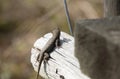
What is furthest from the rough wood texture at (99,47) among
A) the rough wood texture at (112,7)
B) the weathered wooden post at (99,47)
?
the rough wood texture at (112,7)

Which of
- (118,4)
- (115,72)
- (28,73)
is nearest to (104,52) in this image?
(115,72)

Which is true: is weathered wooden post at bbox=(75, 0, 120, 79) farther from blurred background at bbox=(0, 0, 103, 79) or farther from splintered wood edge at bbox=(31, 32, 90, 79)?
blurred background at bbox=(0, 0, 103, 79)

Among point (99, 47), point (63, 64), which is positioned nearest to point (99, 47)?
point (99, 47)

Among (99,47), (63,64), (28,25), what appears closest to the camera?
(99,47)

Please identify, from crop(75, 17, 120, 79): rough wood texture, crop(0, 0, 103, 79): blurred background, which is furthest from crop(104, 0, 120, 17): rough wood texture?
crop(0, 0, 103, 79): blurred background

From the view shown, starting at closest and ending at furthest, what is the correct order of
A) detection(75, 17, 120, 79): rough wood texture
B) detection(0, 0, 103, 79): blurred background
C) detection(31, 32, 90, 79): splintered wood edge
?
1. detection(75, 17, 120, 79): rough wood texture
2. detection(31, 32, 90, 79): splintered wood edge
3. detection(0, 0, 103, 79): blurred background

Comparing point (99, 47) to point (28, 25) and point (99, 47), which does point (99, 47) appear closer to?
point (99, 47)

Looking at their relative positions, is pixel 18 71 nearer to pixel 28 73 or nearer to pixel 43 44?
pixel 28 73

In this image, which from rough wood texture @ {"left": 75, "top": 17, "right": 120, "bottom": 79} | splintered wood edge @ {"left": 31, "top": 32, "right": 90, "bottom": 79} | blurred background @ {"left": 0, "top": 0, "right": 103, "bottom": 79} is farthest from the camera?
blurred background @ {"left": 0, "top": 0, "right": 103, "bottom": 79}

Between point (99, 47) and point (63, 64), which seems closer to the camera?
point (99, 47)
